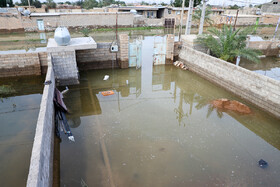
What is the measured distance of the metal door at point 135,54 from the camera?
41.5 ft

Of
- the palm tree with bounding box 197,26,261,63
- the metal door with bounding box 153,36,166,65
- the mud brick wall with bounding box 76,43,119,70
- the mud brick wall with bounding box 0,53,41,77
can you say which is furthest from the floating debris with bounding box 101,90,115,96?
the palm tree with bounding box 197,26,261,63

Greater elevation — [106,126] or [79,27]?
[79,27]

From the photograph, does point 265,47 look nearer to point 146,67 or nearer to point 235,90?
point 235,90

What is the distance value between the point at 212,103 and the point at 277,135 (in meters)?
2.73

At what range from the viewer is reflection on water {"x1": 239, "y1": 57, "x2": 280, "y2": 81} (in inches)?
503

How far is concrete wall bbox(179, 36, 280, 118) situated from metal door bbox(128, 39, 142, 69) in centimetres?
335

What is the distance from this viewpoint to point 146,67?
44.0 ft

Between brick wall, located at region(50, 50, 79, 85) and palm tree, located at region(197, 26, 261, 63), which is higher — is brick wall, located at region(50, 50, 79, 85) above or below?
below

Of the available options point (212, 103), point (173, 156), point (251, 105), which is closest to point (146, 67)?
point (212, 103)

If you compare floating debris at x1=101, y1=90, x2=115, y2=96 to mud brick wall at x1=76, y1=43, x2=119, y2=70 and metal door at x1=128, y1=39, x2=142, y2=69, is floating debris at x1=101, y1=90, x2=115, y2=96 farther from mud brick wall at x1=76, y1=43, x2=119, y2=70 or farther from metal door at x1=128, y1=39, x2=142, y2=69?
metal door at x1=128, y1=39, x2=142, y2=69

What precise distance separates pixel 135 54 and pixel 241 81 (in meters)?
6.59

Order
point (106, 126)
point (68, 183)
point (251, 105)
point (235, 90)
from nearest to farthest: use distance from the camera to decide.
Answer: point (68, 183), point (106, 126), point (251, 105), point (235, 90)

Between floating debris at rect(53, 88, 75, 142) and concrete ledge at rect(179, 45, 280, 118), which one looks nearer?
floating debris at rect(53, 88, 75, 142)

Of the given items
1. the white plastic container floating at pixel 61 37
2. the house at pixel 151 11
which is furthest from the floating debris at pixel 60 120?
the house at pixel 151 11
